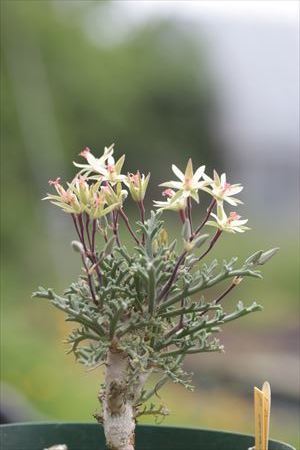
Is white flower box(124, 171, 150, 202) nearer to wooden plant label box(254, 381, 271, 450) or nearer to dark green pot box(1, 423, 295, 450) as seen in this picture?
wooden plant label box(254, 381, 271, 450)

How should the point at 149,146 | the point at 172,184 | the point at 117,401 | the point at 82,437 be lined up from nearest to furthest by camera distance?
the point at 172,184, the point at 117,401, the point at 82,437, the point at 149,146

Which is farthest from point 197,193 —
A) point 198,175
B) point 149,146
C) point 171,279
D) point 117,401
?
point 149,146

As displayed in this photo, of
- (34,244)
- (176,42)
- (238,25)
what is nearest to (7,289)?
(34,244)

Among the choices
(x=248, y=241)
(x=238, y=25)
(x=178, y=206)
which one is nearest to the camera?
(x=178, y=206)

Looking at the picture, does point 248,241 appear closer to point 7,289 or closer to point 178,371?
point 7,289

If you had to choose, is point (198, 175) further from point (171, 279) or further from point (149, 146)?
point (149, 146)

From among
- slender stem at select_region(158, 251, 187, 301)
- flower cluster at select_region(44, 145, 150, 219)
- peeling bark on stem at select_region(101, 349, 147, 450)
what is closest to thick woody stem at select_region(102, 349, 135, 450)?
peeling bark on stem at select_region(101, 349, 147, 450)
